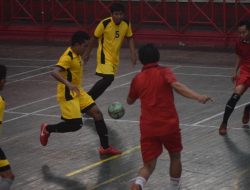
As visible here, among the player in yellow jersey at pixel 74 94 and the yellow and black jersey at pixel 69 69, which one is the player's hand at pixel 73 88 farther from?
the yellow and black jersey at pixel 69 69

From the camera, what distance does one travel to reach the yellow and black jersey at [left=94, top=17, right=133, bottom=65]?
1516 cm

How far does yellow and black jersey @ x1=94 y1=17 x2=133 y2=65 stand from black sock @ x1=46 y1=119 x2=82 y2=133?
2464 millimetres

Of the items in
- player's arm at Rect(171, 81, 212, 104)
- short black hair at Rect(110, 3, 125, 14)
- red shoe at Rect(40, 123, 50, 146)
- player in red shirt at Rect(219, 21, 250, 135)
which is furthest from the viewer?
short black hair at Rect(110, 3, 125, 14)

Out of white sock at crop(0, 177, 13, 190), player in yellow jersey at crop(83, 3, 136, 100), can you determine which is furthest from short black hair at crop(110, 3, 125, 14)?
white sock at crop(0, 177, 13, 190)

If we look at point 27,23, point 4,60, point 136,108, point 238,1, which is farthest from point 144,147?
point 27,23

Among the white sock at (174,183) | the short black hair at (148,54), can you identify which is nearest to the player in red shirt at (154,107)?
the short black hair at (148,54)

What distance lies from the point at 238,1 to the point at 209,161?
541 inches

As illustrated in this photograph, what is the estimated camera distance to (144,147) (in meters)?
9.95

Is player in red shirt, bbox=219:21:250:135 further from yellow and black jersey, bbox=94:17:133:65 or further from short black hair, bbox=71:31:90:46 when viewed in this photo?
short black hair, bbox=71:31:90:46

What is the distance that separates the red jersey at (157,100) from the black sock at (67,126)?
3.02 m

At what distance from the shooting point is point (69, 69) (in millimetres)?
12562

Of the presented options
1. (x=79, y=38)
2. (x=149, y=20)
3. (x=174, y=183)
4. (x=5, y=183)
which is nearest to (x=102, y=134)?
(x=79, y=38)

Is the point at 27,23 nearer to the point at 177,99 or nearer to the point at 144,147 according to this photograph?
the point at 177,99

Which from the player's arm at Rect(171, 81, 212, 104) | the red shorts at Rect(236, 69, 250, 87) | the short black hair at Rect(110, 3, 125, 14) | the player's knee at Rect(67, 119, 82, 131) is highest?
the short black hair at Rect(110, 3, 125, 14)
